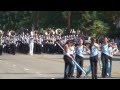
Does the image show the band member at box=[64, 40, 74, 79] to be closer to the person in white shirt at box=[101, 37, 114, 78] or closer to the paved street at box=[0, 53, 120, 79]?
the paved street at box=[0, 53, 120, 79]

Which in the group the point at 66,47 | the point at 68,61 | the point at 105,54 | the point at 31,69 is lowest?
the point at 31,69

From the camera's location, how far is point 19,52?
2855 cm

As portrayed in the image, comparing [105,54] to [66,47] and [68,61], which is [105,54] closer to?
→ [68,61]

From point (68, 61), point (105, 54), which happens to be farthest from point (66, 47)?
point (105, 54)

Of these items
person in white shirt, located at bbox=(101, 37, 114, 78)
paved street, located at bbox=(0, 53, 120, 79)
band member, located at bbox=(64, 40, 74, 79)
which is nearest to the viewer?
band member, located at bbox=(64, 40, 74, 79)

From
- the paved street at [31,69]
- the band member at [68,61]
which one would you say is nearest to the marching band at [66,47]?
the band member at [68,61]

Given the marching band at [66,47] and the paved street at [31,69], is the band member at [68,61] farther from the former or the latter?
the paved street at [31,69]

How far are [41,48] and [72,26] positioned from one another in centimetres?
194

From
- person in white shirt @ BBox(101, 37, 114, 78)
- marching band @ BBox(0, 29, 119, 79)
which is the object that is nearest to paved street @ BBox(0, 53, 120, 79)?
person in white shirt @ BBox(101, 37, 114, 78)

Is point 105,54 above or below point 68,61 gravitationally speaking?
above

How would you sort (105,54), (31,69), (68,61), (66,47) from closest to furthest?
(66,47)
(68,61)
(105,54)
(31,69)

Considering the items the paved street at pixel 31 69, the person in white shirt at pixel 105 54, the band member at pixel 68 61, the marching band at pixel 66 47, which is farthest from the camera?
the paved street at pixel 31 69
